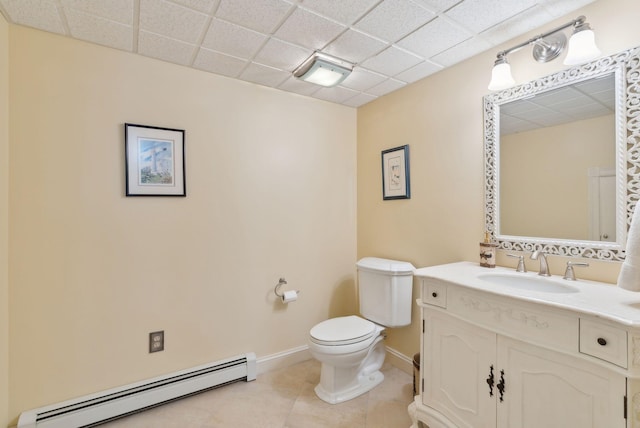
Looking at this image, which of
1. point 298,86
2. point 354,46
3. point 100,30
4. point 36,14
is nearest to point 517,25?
point 354,46

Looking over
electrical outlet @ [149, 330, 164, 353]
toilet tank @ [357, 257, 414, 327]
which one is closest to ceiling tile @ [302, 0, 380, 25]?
toilet tank @ [357, 257, 414, 327]

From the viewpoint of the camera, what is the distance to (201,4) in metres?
1.44

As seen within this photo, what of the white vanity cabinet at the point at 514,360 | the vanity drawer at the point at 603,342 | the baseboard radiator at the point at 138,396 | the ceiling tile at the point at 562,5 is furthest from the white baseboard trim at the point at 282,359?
the ceiling tile at the point at 562,5

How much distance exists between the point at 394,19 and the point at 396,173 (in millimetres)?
1148

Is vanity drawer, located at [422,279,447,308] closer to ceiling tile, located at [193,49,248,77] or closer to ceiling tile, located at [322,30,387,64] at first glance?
ceiling tile, located at [322,30,387,64]

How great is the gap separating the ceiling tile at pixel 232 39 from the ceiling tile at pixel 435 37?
851 millimetres

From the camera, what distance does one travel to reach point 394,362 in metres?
2.47

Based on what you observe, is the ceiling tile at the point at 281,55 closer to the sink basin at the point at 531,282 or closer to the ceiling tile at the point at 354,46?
the ceiling tile at the point at 354,46

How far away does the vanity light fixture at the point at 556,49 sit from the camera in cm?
133

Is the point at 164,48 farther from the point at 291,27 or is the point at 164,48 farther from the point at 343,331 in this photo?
the point at 343,331

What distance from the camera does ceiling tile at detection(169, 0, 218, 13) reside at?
1.42 meters

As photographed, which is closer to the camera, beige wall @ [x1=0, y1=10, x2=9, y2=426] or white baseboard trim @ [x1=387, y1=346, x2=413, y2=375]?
beige wall @ [x1=0, y1=10, x2=9, y2=426]

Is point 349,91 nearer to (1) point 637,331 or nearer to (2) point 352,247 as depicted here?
(2) point 352,247

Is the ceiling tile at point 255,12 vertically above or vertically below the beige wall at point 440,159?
above
